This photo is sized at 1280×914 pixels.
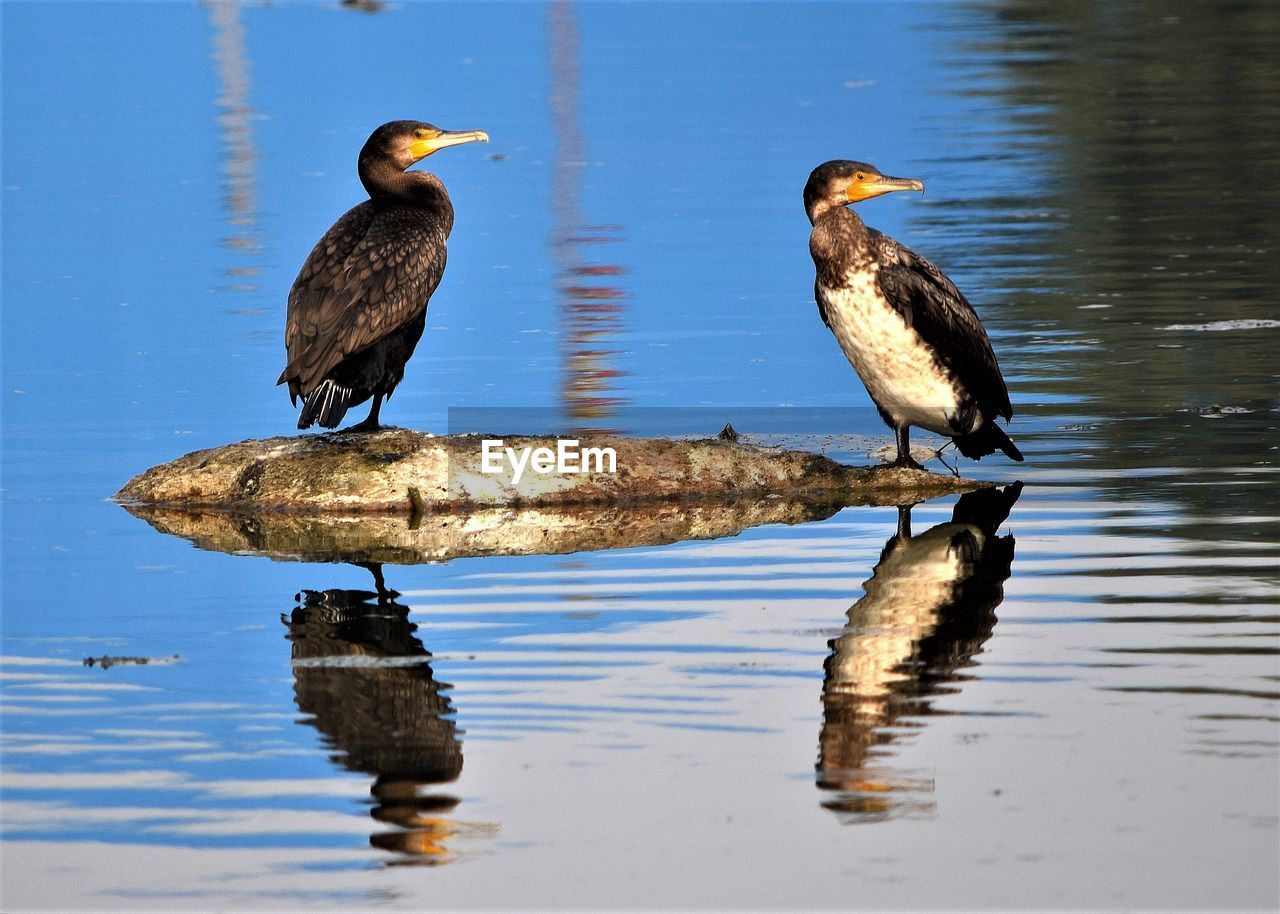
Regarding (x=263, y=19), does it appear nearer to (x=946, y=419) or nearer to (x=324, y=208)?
(x=324, y=208)

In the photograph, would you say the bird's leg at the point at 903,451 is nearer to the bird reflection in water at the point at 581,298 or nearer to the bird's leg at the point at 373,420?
the bird reflection in water at the point at 581,298

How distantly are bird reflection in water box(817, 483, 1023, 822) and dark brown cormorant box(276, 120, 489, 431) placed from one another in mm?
2207

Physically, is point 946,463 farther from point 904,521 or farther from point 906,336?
point 904,521

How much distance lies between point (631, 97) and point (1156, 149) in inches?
356

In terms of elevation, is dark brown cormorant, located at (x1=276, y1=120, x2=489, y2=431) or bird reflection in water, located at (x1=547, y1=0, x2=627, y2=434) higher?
dark brown cormorant, located at (x1=276, y1=120, x2=489, y2=431)

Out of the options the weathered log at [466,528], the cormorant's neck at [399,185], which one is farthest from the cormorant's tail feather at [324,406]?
the cormorant's neck at [399,185]

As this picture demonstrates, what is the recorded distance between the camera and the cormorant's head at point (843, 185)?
10.3 m

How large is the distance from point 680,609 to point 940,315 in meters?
2.59

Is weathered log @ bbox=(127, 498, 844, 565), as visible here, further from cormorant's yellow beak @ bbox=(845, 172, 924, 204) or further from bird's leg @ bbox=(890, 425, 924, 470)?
cormorant's yellow beak @ bbox=(845, 172, 924, 204)

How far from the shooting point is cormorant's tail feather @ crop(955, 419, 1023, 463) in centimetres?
1002

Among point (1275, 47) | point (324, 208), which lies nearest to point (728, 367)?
point (324, 208)

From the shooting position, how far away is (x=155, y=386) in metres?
13.0

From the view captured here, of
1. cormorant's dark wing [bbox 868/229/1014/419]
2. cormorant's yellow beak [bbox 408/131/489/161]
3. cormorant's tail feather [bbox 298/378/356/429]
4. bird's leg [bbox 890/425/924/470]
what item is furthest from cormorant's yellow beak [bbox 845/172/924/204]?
cormorant's tail feather [bbox 298/378/356/429]

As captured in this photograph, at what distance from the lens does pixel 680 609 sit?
781 cm
